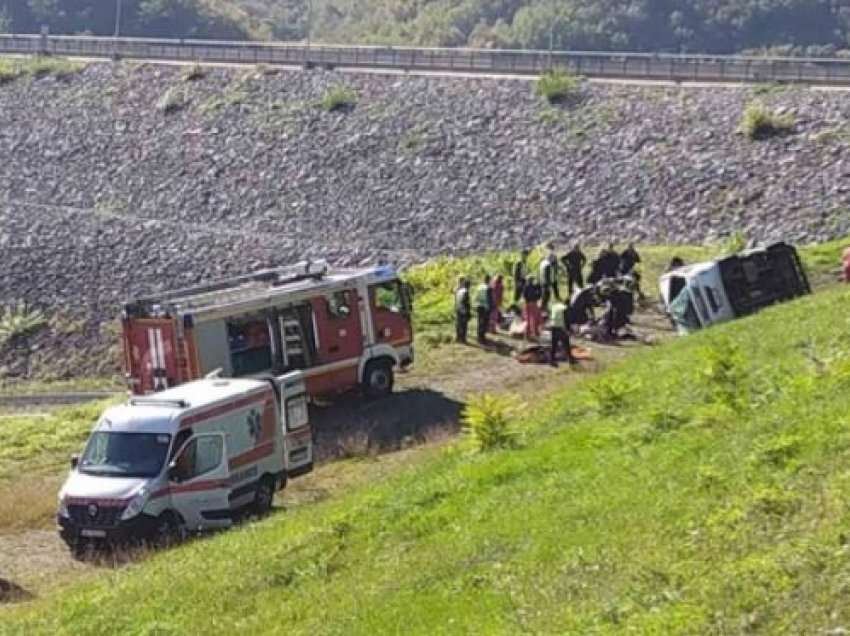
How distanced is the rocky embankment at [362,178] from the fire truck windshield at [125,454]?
24.7 m

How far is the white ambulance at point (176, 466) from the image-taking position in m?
20.8

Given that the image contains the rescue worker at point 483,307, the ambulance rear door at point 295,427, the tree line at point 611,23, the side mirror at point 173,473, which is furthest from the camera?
the tree line at point 611,23

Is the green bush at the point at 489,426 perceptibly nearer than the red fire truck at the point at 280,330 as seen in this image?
Yes

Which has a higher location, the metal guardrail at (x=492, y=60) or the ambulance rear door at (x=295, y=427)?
the metal guardrail at (x=492, y=60)

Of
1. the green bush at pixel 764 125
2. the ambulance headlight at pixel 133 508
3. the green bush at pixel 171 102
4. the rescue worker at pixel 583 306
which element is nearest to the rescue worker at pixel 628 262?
the rescue worker at pixel 583 306

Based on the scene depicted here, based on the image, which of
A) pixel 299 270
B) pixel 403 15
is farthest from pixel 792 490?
pixel 403 15

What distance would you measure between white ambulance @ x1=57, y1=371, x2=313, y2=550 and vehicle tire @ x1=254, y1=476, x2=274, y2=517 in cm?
1

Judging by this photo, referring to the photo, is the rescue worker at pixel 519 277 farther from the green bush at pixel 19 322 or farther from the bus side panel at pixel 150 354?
the green bush at pixel 19 322

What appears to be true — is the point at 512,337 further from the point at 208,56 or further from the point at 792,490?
the point at 208,56

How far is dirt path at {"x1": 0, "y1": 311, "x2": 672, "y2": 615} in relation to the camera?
20578mm

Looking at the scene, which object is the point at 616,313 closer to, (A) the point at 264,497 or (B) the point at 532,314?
(B) the point at 532,314

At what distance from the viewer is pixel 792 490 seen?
41.8 feet

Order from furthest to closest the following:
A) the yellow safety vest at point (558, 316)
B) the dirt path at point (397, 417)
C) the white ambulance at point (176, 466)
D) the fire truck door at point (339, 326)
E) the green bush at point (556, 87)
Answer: the green bush at point (556, 87)
the yellow safety vest at point (558, 316)
the fire truck door at point (339, 326)
the white ambulance at point (176, 466)
the dirt path at point (397, 417)

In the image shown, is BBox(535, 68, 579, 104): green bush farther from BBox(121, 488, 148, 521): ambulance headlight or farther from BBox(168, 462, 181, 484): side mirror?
BBox(121, 488, 148, 521): ambulance headlight
